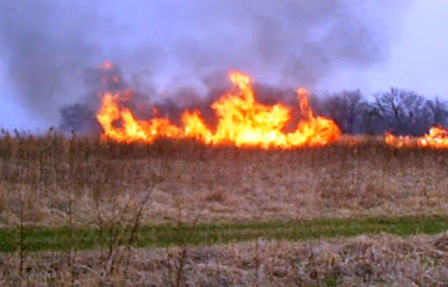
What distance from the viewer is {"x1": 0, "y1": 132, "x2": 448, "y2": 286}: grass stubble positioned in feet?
27.8

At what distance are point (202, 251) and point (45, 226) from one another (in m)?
5.94

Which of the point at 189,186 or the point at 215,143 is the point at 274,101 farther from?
the point at 189,186

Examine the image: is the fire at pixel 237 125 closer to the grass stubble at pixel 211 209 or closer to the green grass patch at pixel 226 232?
the grass stubble at pixel 211 209

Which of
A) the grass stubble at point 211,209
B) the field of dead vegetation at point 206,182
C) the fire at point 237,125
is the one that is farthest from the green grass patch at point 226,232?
the fire at point 237,125

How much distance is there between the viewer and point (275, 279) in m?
8.23

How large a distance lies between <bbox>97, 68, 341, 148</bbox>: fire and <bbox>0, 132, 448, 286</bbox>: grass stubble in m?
1.41

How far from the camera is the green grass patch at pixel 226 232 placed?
1151 centimetres

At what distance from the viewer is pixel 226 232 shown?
45.3ft

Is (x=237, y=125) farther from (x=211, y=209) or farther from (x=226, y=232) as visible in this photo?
(x=226, y=232)

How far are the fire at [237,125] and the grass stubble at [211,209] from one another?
1407 mm

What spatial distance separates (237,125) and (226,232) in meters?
16.3

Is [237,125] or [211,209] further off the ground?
[237,125]

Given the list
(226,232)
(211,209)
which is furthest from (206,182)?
(226,232)

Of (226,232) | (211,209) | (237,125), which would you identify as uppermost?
(237,125)
